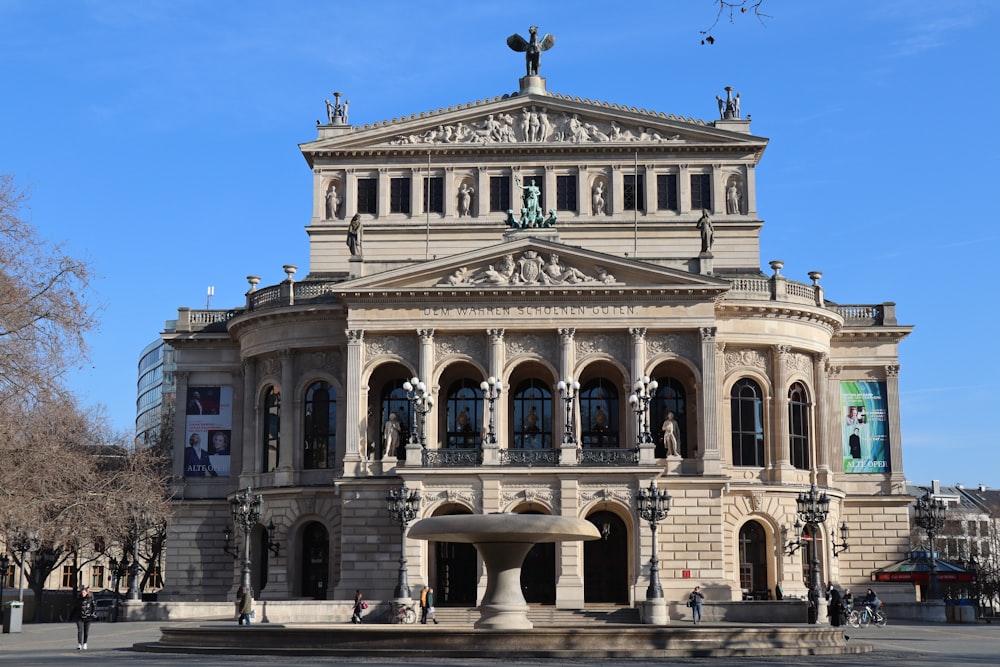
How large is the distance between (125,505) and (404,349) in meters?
27.3

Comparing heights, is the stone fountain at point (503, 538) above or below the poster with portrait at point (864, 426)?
below

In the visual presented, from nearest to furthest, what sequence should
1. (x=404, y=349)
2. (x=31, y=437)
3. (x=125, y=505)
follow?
(x=31, y=437) < (x=125, y=505) < (x=404, y=349)

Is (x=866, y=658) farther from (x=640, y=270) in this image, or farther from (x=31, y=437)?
(x=640, y=270)

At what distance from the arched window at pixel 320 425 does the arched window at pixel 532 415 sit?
26.4 ft

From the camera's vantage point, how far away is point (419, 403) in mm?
52062

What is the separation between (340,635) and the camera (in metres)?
31.1

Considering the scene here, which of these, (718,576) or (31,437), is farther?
(718,576)

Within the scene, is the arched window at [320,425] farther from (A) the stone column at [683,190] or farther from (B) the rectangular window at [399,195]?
(A) the stone column at [683,190]

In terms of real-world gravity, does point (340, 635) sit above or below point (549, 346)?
below

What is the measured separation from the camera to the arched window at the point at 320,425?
5938 centimetres

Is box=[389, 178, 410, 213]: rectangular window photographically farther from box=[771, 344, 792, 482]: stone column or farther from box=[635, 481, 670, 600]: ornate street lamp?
box=[635, 481, 670, 600]: ornate street lamp

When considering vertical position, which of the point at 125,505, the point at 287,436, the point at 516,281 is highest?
the point at 516,281

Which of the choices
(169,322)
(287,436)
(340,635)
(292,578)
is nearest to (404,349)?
(287,436)

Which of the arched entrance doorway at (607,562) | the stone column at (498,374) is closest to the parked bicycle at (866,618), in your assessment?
the arched entrance doorway at (607,562)
